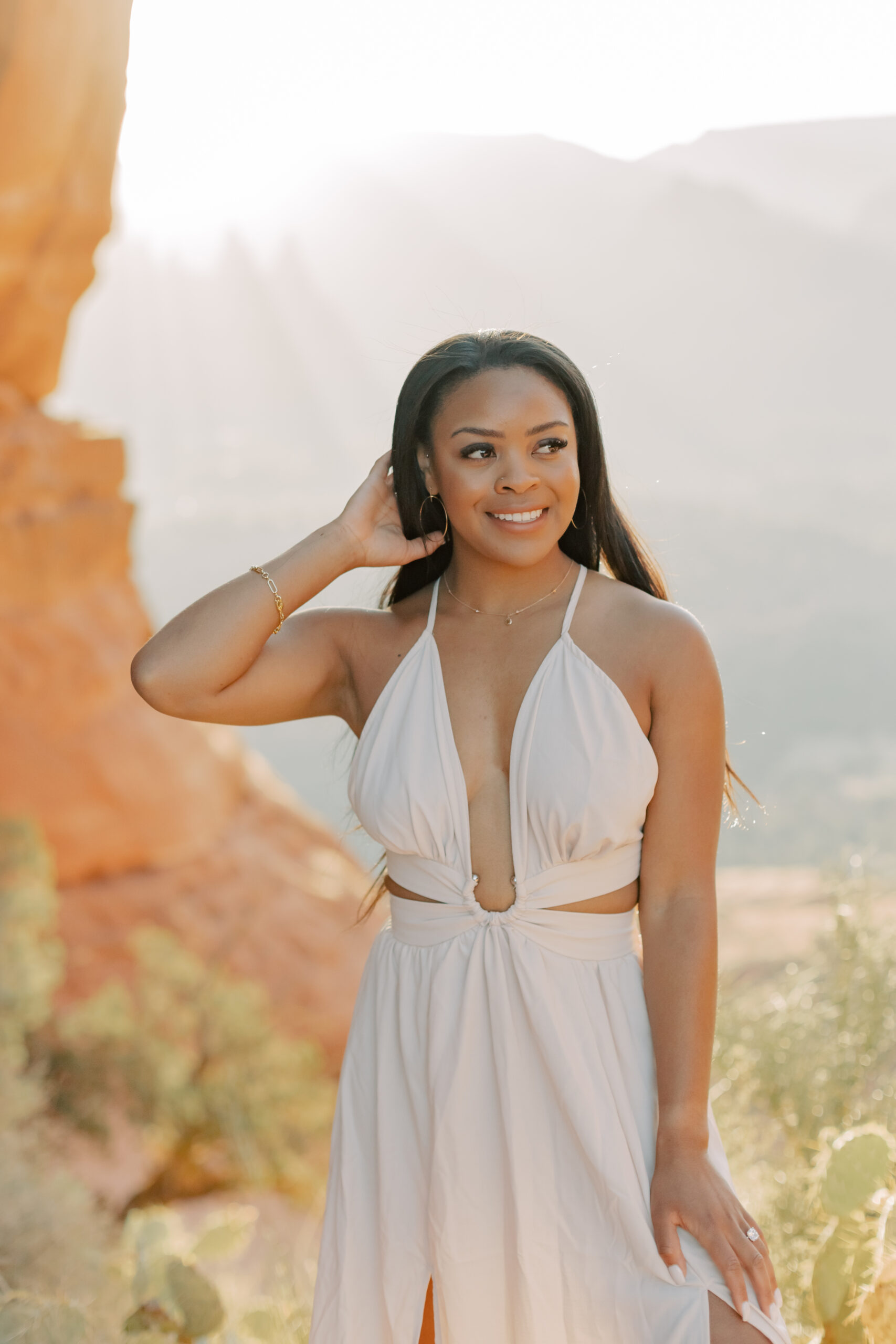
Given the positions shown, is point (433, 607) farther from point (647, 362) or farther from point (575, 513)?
point (647, 362)

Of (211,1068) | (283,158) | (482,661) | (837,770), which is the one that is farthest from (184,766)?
(283,158)

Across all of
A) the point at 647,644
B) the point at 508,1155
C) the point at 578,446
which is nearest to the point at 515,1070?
the point at 508,1155

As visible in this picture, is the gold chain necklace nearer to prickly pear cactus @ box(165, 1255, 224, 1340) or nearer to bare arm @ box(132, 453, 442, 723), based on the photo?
bare arm @ box(132, 453, 442, 723)

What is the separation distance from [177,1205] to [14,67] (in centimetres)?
579

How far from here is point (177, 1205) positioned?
6422mm

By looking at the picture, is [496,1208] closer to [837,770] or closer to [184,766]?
[184,766]

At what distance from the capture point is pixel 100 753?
6.92m

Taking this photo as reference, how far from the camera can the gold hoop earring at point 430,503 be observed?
1.93 m

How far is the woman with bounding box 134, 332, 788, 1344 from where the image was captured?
1533 mm

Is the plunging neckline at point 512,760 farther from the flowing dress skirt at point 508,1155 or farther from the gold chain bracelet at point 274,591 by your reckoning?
the gold chain bracelet at point 274,591

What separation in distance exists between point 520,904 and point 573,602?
0.48 m

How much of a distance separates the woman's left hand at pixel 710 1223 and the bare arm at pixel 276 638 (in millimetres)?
928

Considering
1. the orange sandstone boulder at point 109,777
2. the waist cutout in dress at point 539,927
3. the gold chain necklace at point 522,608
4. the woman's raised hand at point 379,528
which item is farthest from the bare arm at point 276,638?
the orange sandstone boulder at point 109,777

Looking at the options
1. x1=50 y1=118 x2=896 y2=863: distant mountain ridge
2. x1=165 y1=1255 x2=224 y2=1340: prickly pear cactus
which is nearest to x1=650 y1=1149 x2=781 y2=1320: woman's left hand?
x1=165 y1=1255 x2=224 y2=1340: prickly pear cactus
